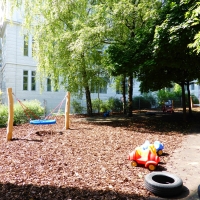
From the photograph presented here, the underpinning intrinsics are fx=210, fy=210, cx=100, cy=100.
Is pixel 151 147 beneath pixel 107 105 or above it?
beneath

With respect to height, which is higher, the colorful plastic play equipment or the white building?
the white building

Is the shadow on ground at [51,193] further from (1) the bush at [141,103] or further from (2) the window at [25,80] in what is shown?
(1) the bush at [141,103]

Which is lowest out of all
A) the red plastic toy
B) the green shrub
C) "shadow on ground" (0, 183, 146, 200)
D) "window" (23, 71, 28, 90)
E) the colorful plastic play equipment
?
"shadow on ground" (0, 183, 146, 200)

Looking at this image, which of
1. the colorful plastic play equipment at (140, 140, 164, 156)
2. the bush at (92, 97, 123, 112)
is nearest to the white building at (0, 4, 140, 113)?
the bush at (92, 97, 123, 112)

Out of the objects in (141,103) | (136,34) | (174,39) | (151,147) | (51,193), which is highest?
(136,34)

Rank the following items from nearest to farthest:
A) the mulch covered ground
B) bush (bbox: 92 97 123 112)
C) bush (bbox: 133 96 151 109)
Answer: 1. the mulch covered ground
2. bush (bbox: 92 97 123 112)
3. bush (bbox: 133 96 151 109)

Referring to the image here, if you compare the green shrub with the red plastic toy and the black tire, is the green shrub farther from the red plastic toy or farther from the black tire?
the black tire

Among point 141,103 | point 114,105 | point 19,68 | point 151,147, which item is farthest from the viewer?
point 141,103

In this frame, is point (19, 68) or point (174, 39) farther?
point (19, 68)

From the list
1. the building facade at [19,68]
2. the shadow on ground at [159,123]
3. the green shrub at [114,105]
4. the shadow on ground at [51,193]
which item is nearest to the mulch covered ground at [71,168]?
the shadow on ground at [51,193]

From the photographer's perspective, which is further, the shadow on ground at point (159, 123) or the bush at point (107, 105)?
the bush at point (107, 105)

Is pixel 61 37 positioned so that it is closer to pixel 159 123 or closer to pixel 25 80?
pixel 159 123

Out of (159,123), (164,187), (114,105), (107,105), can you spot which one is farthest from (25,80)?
(164,187)

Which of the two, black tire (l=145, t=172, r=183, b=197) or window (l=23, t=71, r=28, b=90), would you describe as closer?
black tire (l=145, t=172, r=183, b=197)
